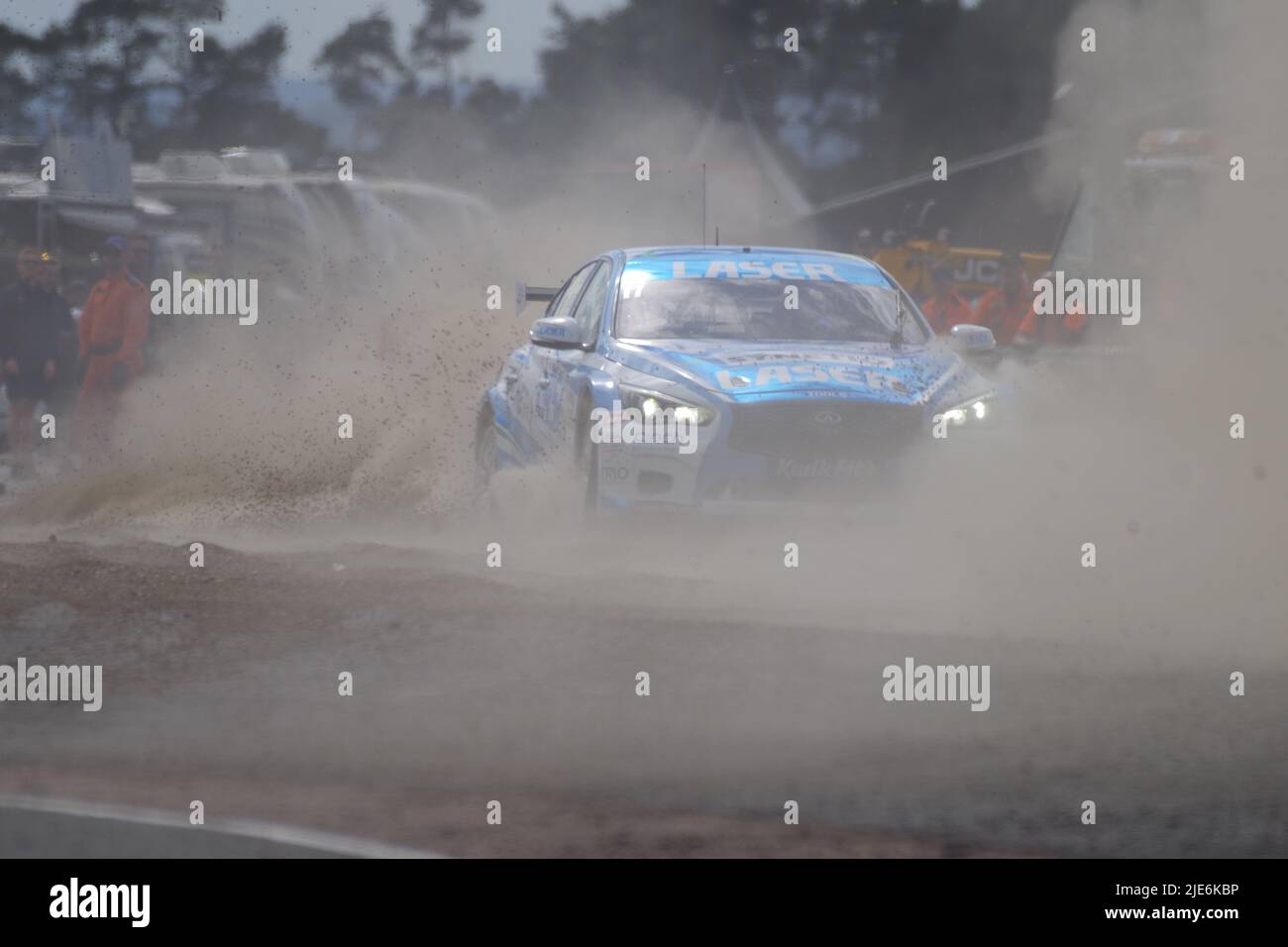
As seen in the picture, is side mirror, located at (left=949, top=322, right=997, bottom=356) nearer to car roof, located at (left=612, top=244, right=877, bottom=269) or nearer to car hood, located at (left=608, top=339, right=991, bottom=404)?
car hood, located at (left=608, top=339, right=991, bottom=404)

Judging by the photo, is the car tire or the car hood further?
the car tire

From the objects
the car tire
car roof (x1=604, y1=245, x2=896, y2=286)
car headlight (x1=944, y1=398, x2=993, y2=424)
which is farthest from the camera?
the car tire

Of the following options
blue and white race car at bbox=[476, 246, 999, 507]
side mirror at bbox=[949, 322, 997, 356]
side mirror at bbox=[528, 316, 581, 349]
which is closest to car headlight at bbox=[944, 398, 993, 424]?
blue and white race car at bbox=[476, 246, 999, 507]

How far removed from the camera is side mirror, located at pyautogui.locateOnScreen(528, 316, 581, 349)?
29.3 feet

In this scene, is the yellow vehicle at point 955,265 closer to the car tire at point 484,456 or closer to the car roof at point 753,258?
the car tire at point 484,456

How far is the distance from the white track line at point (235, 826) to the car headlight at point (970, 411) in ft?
13.8

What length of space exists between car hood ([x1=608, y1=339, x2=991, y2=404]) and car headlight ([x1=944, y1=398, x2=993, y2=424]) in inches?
1.8

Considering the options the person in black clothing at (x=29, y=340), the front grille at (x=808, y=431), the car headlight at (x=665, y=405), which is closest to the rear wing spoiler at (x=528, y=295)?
the car headlight at (x=665, y=405)

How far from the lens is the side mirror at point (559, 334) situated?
894 centimetres

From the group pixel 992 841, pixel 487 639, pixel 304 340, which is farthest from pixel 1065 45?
pixel 992 841

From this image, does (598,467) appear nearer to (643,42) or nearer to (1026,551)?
(1026,551)

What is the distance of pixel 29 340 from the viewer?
15.7 meters
